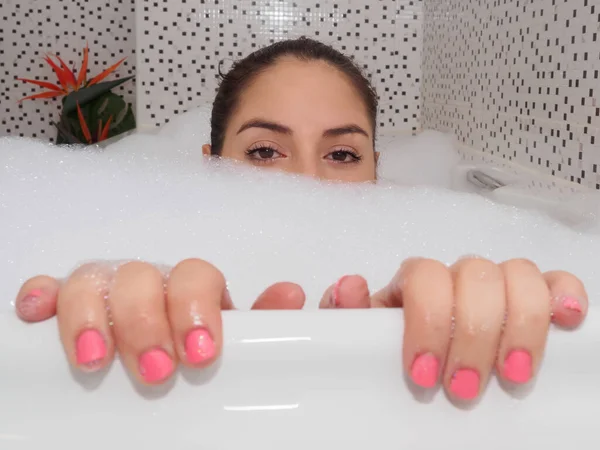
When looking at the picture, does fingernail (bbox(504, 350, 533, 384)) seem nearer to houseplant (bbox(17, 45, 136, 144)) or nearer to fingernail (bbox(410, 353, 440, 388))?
fingernail (bbox(410, 353, 440, 388))

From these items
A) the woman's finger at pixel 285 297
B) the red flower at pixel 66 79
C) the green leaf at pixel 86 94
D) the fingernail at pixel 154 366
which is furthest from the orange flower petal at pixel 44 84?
the fingernail at pixel 154 366

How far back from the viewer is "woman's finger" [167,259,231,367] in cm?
38

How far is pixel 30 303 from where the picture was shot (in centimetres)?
40

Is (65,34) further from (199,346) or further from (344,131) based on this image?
(199,346)

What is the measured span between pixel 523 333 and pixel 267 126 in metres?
0.83

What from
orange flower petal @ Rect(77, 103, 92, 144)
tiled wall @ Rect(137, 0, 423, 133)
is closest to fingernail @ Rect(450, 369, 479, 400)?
tiled wall @ Rect(137, 0, 423, 133)

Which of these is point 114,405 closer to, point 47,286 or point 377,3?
point 47,286

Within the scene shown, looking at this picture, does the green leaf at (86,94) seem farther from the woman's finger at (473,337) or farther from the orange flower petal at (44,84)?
the woman's finger at (473,337)

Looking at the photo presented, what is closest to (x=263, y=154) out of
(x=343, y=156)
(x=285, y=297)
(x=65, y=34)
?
(x=343, y=156)

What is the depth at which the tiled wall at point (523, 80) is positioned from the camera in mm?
1230

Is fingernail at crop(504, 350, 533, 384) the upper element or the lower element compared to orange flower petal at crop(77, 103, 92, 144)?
upper

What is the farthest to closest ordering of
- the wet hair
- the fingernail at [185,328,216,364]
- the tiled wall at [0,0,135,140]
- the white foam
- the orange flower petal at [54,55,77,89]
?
the tiled wall at [0,0,135,140], the orange flower petal at [54,55,77,89], the wet hair, the white foam, the fingernail at [185,328,216,364]

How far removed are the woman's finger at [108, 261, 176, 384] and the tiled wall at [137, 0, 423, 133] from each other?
1894 mm

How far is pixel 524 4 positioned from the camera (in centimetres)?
147
